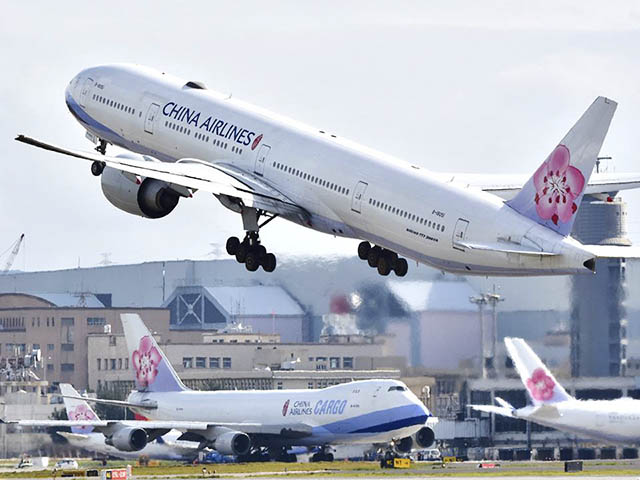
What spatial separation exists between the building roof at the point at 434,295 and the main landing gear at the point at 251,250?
Result: 167 ft

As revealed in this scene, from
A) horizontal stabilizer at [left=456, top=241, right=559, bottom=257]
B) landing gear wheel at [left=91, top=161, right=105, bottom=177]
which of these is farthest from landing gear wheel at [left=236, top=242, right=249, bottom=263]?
horizontal stabilizer at [left=456, top=241, right=559, bottom=257]

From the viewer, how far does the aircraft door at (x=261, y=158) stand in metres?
64.0

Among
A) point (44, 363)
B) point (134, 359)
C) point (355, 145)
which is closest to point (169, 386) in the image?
point (134, 359)

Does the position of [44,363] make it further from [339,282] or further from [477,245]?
[477,245]

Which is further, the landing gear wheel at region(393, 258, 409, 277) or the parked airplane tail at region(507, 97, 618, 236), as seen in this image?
the landing gear wheel at region(393, 258, 409, 277)

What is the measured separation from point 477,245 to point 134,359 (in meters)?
53.7

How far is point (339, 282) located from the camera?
118m

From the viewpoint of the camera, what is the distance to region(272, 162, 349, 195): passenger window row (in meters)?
60.9

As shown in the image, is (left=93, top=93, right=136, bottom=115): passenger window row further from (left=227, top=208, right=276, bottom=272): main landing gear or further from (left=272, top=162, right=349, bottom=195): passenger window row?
(left=272, top=162, right=349, bottom=195): passenger window row

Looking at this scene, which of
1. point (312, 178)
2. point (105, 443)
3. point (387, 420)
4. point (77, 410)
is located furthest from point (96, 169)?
point (77, 410)

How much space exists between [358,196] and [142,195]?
27.0ft

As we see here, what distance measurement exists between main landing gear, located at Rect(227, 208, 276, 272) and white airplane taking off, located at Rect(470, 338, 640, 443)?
40.5 m

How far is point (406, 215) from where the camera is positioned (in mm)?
58812

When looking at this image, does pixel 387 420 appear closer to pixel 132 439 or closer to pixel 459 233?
pixel 132 439
